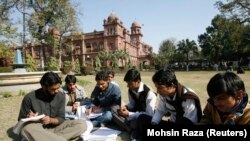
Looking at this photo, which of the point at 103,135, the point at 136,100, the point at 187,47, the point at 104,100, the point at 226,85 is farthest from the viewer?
the point at 187,47

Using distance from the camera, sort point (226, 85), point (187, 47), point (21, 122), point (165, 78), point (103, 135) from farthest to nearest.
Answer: point (187, 47) < point (103, 135) < point (21, 122) < point (165, 78) < point (226, 85)

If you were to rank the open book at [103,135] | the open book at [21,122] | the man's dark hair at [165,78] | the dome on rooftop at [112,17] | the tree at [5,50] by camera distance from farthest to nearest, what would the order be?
the dome on rooftop at [112,17], the tree at [5,50], the open book at [103,135], the open book at [21,122], the man's dark hair at [165,78]

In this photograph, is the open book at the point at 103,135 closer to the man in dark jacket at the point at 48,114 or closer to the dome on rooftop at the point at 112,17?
the man in dark jacket at the point at 48,114

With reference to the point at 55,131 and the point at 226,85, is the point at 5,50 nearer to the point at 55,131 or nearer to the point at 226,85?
the point at 55,131

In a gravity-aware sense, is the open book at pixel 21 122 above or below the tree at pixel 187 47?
below

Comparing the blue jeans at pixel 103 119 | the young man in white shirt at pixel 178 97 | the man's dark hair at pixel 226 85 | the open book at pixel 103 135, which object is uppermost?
the man's dark hair at pixel 226 85

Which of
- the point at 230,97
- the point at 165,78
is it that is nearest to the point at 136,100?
the point at 165,78

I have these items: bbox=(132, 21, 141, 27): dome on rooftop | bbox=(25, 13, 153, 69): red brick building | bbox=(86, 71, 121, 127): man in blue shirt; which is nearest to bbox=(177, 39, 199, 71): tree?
bbox=(25, 13, 153, 69): red brick building

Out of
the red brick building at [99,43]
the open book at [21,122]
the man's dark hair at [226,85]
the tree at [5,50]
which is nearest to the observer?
the man's dark hair at [226,85]

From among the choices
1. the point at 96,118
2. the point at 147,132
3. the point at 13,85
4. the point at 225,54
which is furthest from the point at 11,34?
the point at 225,54

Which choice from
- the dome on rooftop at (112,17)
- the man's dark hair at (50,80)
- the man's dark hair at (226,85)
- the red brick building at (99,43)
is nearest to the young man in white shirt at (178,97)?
the man's dark hair at (226,85)

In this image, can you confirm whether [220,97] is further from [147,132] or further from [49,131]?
[49,131]

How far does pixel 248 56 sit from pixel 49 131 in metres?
49.9

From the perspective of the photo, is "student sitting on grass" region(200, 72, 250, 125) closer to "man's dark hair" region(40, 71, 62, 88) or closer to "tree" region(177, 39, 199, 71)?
"man's dark hair" region(40, 71, 62, 88)
